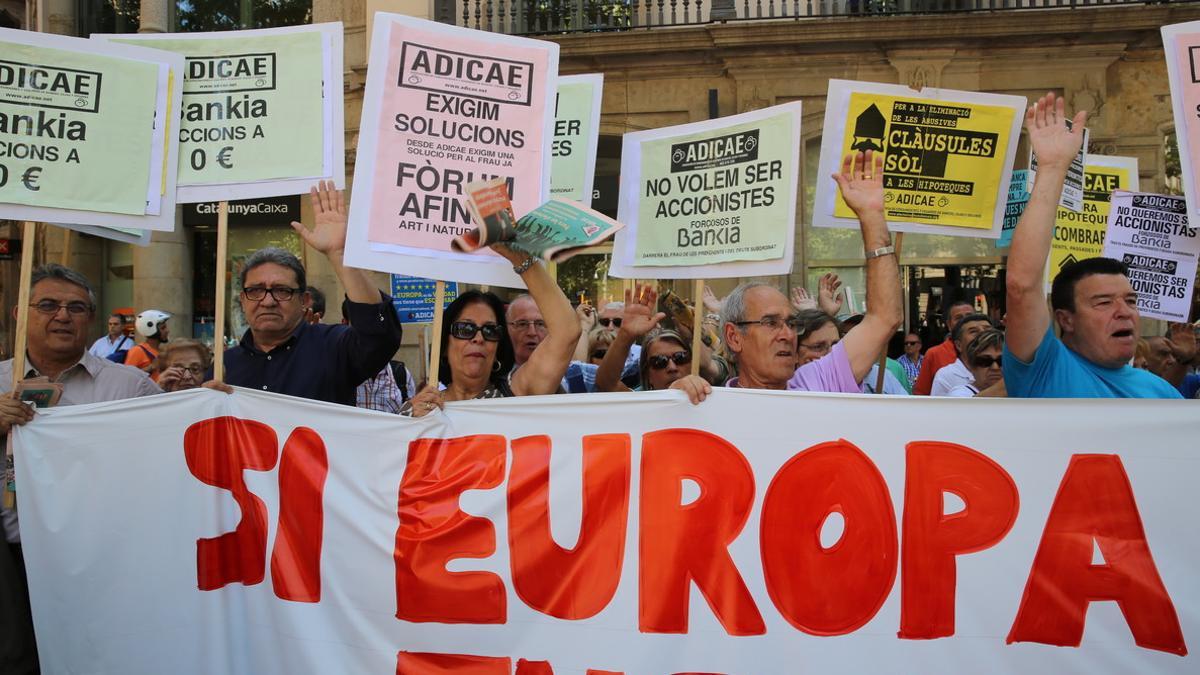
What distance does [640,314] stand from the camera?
434 centimetres

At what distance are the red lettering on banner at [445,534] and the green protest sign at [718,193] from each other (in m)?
1.10

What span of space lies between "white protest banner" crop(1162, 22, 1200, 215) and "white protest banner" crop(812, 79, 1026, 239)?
0.58 m

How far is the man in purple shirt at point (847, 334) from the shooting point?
334 cm

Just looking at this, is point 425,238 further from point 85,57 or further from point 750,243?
point 85,57

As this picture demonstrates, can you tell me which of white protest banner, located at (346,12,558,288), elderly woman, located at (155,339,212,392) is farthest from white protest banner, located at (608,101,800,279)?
elderly woman, located at (155,339,212,392)

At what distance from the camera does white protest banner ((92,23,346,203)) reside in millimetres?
3635

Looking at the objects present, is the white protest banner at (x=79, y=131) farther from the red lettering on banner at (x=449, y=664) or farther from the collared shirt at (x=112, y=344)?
the collared shirt at (x=112, y=344)

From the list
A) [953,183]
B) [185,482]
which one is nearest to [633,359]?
[953,183]

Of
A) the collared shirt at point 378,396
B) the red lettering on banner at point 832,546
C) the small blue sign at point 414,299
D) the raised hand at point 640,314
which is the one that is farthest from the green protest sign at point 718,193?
the small blue sign at point 414,299

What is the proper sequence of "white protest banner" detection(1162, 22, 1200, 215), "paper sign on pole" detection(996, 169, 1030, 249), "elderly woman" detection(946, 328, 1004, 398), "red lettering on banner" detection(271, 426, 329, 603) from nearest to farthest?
"red lettering on banner" detection(271, 426, 329, 603), "white protest banner" detection(1162, 22, 1200, 215), "elderly woman" detection(946, 328, 1004, 398), "paper sign on pole" detection(996, 169, 1030, 249)

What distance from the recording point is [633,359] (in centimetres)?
595

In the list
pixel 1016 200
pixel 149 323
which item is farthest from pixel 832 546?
pixel 149 323

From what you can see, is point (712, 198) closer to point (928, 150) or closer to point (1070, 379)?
point (928, 150)

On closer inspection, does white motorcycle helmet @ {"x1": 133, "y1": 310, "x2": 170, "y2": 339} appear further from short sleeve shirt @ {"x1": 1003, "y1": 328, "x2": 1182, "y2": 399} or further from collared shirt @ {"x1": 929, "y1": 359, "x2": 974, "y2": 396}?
short sleeve shirt @ {"x1": 1003, "y1": 328, "x2": 1182, "y2": 399}
